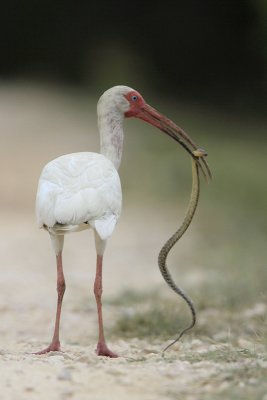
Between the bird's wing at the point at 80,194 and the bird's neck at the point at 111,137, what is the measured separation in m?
0.24

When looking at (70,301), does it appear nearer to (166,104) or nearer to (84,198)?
(84,198)

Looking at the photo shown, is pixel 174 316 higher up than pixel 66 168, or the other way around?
pixel 66 168

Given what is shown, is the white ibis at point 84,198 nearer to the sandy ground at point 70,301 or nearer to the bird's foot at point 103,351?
the bird's foot at point 103,351

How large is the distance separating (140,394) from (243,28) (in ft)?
61.7

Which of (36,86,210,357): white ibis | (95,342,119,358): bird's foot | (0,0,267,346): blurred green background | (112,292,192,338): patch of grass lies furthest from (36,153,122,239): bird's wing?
(0,0,267,346): blurred green background

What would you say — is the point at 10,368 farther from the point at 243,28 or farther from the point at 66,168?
the point at 243,28

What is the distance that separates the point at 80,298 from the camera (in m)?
8.46

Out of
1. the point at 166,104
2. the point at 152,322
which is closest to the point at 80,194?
the point at 152,322

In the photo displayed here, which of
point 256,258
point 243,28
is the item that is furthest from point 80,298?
point 243,28

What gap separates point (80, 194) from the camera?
554 cm

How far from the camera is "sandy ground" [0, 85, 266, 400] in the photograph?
476 centimetres

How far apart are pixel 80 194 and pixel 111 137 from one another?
63cm

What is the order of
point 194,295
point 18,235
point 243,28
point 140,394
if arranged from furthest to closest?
point 243,28 → point 18,235 → point 194,295 → point 140,394

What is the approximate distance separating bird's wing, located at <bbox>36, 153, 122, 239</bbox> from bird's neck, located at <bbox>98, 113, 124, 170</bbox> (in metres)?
0.24
